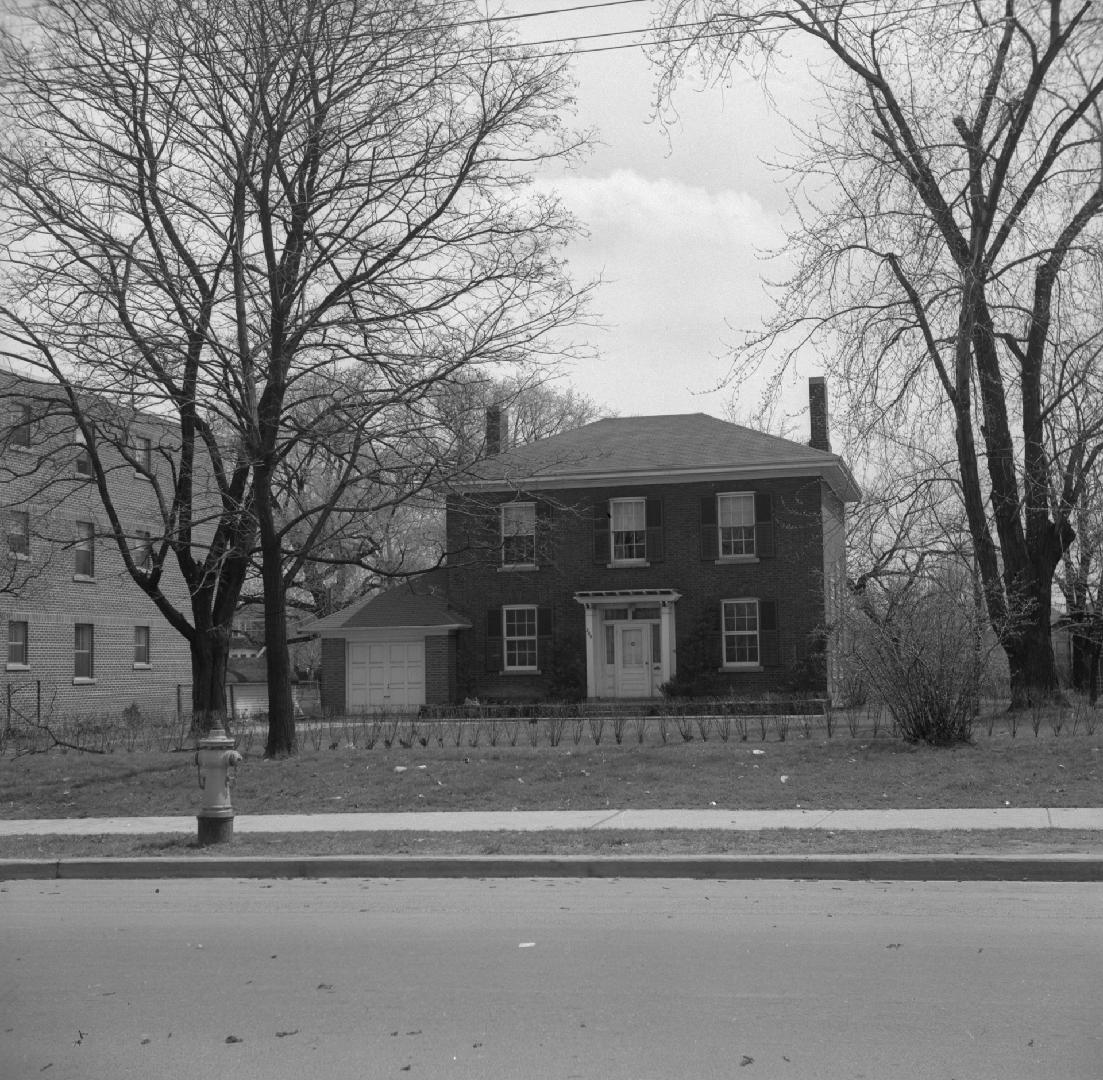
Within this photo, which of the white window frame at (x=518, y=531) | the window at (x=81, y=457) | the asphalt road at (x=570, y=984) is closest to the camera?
the asphalt road at (x=570, y=984)

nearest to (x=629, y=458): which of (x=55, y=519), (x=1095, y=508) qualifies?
(x=1095, y=508)

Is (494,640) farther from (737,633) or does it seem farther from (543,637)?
(737,633)

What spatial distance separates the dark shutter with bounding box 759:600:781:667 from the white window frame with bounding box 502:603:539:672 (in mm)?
6310

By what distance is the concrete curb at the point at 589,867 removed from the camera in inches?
396

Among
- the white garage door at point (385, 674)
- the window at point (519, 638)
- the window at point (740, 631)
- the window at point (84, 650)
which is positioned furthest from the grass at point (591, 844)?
the window at point (84, 650)

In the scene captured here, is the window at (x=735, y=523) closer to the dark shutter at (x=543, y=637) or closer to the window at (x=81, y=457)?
the dark shutter at (x=543, y=637)

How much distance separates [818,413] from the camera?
40281mm

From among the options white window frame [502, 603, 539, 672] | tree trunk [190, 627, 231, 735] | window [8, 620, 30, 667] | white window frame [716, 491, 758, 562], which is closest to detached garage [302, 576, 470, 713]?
white window frame [502, 603, 539, 672]

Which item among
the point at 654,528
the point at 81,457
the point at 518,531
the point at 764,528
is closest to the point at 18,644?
the point at 81,457

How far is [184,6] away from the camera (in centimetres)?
1764

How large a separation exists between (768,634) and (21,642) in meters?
20.8

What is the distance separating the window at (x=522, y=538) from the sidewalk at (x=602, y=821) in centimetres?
2296

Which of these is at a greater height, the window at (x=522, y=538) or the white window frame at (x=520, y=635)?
the window at (x=522, y=538)

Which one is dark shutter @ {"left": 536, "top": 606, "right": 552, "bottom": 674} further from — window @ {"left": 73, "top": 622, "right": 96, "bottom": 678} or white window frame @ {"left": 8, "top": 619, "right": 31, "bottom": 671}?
white window frame @ {"left": 8, "top": 619, "right": 31, "bottom": 671}
